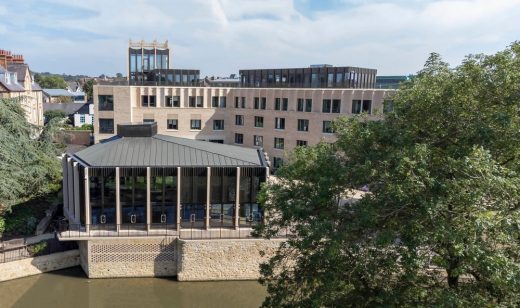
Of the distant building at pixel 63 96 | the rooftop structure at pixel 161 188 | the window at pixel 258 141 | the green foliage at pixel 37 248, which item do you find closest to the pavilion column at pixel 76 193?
the rooftop structure at pixel 161 188

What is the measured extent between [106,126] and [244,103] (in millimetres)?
15120

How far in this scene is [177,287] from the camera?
21.8 m

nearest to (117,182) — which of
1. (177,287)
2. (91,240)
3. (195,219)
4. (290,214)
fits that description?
(91,240)

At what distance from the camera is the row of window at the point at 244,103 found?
1455 inches

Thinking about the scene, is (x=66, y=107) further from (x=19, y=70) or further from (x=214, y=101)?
(x=214, y=101)

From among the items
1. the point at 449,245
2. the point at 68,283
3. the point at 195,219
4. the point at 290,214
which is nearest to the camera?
the point at 449,245

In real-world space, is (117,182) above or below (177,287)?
above

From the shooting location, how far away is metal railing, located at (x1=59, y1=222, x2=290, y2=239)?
869 inches

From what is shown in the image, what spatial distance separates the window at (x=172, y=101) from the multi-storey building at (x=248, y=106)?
108 mm

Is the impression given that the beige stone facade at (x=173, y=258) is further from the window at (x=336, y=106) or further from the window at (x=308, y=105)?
the window at (x=308, y=105)

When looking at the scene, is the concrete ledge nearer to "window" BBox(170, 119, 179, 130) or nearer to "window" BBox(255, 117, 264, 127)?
"window" BBox(170, 119, 179, 130)

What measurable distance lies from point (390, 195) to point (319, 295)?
3.29 m

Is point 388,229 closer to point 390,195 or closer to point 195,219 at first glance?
point 390,195

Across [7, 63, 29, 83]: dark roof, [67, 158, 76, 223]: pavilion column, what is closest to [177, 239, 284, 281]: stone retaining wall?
[67, 158, 76, 223]: pavilion column
